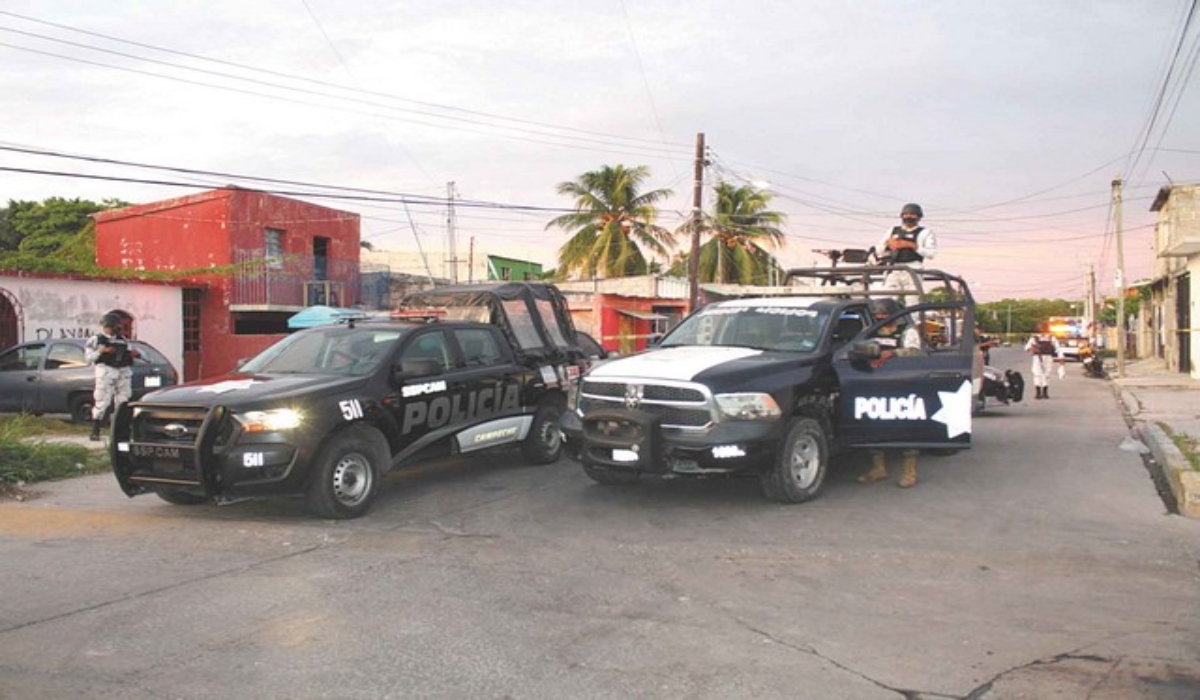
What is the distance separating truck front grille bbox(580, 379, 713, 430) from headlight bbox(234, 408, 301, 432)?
2.41 m

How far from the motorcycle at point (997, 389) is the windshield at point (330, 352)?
33.7 feet

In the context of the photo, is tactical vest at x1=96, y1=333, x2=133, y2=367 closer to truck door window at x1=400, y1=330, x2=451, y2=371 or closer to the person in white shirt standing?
truck door window at x1=400, y1=330, x2=451, y2=371

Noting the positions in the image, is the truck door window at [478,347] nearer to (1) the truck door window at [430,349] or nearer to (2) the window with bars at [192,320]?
(1) the truck door window at [430,349]

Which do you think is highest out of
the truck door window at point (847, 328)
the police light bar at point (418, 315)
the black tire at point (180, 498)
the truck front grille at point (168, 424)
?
the police light bar at point (418, 315)

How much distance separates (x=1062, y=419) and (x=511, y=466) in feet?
32.3

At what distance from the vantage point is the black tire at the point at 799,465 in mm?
7738

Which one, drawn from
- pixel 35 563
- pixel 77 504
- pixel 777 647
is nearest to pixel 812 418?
pixel 777 647

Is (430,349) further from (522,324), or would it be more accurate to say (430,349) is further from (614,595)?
(614,595)

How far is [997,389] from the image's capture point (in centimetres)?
1562

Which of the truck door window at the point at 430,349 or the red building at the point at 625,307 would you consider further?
the red building at the point at 625,307

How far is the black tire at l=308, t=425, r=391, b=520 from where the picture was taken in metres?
7.34

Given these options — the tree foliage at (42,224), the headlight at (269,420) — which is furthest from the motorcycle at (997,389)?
the tree foliage at (42,224)

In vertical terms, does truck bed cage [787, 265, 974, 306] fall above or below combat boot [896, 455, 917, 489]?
above

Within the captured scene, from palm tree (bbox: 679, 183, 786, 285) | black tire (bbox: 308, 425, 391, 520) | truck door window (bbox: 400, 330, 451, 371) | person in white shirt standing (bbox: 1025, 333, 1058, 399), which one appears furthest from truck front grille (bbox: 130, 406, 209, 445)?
palm tree (bbox: 679, 183, 786, 285)
